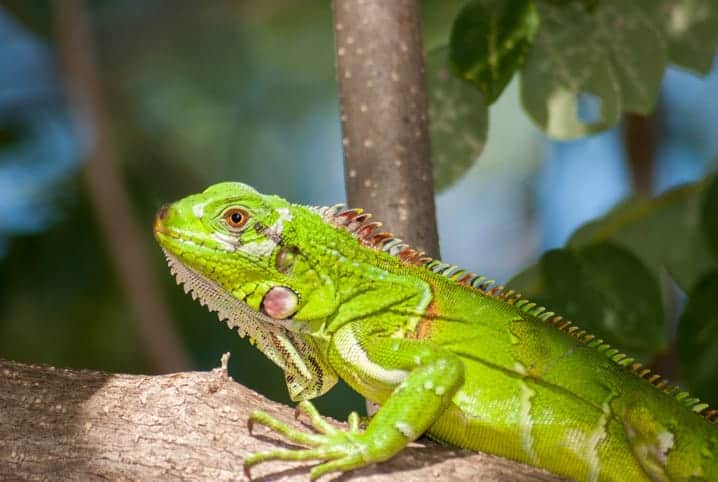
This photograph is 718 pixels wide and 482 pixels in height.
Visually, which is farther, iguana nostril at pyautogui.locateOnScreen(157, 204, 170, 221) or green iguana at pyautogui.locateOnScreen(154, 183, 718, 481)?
iguana nostril at pyautogui.locateOnScreen(157, 204, 170, 221)

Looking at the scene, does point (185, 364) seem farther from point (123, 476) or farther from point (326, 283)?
point (123, 476)

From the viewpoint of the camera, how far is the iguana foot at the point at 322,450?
313cm

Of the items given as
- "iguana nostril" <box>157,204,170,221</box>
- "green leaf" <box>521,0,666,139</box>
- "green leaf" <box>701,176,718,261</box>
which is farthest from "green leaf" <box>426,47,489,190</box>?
"iguana nostril" <box>157,204,170,221</box>

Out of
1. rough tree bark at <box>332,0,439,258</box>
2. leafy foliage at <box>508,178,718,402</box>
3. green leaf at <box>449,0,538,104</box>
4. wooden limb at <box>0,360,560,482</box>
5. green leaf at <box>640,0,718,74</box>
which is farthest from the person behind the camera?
green leaf at <box>640,0,718,74</box>

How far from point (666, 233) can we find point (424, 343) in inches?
85.7

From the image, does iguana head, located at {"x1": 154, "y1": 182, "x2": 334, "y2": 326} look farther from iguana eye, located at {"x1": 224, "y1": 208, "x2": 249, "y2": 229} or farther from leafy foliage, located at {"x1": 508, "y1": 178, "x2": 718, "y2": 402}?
leafy foliage, located at {"x1": 508, "y1": 178, "x2": 718, "y2": 402}

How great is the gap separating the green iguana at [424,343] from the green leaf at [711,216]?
1.09 metres

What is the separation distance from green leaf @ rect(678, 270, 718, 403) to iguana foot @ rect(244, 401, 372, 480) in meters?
1.91

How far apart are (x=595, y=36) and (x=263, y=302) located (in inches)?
86.8

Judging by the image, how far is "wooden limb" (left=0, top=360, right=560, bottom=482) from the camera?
3123 mm

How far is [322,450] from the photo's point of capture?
3.19 meters

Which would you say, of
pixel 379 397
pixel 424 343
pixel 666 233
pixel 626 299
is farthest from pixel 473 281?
pixel 666 233

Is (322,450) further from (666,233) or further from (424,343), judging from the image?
(666,233)

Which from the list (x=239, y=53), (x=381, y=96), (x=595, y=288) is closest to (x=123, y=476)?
(x=381, y=96)
